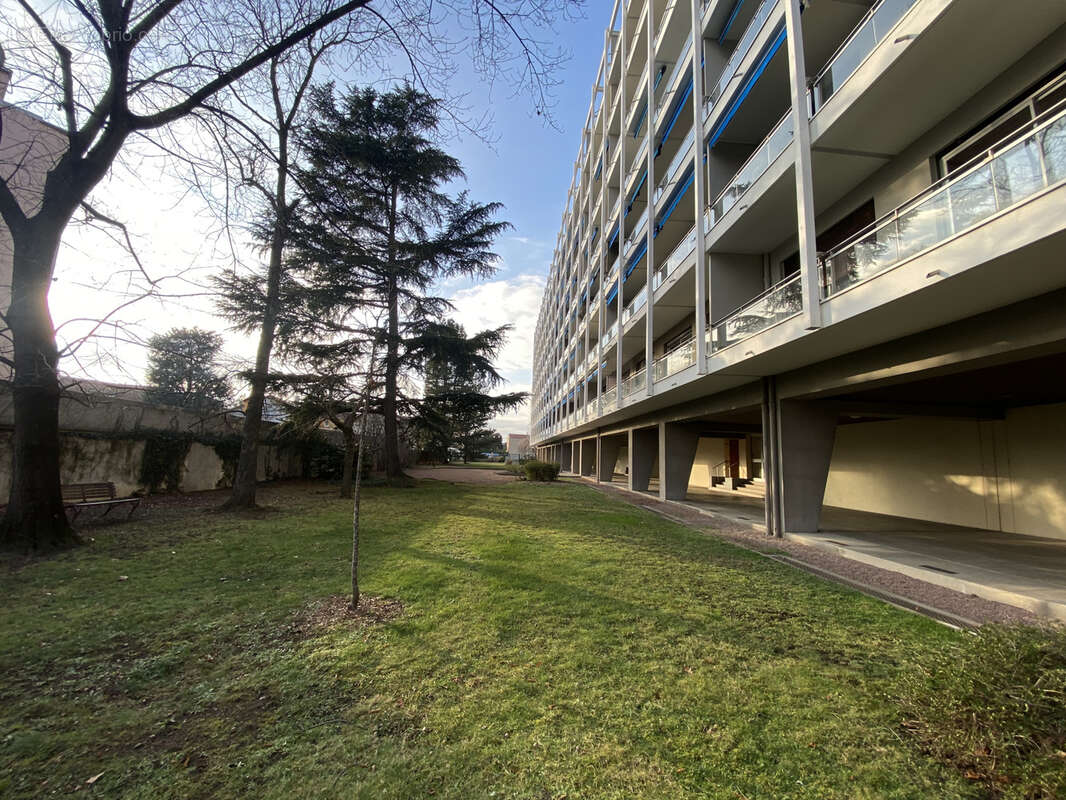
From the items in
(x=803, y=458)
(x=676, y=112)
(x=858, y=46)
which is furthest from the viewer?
(x=676, y=112)

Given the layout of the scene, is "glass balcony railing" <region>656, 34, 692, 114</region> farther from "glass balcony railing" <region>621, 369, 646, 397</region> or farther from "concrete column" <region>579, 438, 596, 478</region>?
"concrete column" <region>579, 438, 596, 478</region>

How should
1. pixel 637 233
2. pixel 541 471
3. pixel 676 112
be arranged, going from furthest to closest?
pixel 541 471
pixel 637 233
pixel 676 112

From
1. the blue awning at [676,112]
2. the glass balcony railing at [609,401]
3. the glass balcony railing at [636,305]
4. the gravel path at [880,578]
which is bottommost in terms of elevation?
the gravel path at [880,578]

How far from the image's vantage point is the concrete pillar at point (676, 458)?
15.9 m

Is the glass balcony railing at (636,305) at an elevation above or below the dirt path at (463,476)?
above

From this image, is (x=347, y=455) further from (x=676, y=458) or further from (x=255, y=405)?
(x=676, y=458)

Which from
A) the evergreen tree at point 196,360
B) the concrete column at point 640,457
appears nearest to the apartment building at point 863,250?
the concrete column at point 640,457

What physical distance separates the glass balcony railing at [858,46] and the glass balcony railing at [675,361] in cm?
566

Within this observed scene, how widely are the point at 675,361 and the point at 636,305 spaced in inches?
200

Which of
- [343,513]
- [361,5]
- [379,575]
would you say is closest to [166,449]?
[343,513]

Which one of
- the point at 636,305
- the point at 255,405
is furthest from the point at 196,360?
the point at 636,305

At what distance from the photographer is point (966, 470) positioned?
10.6 metres

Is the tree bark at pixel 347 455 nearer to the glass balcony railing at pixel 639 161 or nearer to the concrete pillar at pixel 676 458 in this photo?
the concrete pillar at pixel 676 458

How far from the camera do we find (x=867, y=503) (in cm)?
1341
